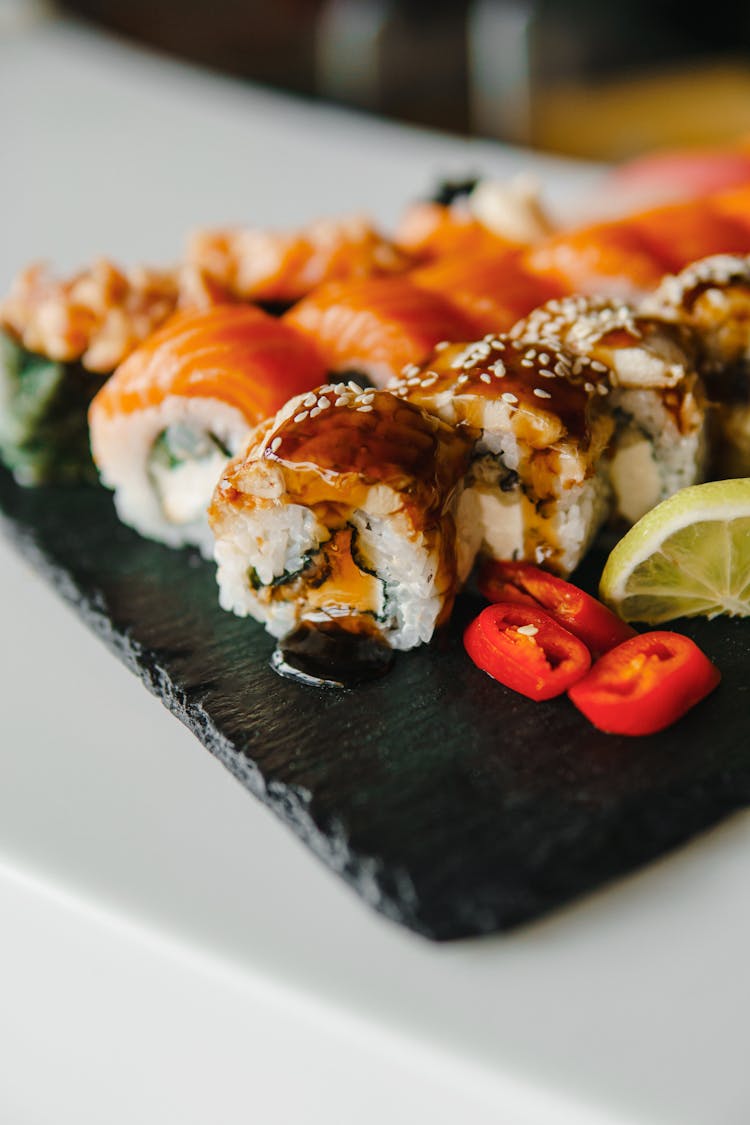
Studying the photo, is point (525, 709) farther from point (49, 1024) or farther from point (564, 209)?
point (564, 209)

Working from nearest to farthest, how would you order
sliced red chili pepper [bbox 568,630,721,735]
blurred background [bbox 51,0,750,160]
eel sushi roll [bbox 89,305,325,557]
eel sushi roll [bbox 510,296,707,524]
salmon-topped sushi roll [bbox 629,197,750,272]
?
1. sliced red chili pepper [bbox 568,630,721,735]
2. eel sushi roll [bbox 510,296,707,524]
3. eel sushi roll [bbox 89,305,325,557]
4. salmon-topped sushi roll [bbox 629,197,750,272]
5. blurred background [bbox 51,0,750,160]

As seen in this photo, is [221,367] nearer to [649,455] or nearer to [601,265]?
[649,455]

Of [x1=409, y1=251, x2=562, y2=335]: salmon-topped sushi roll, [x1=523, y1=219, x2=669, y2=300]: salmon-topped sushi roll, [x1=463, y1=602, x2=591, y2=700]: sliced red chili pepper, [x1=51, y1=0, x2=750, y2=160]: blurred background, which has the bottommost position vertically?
[x1=51, y1=0, x2=750, y2=160]: blurred background

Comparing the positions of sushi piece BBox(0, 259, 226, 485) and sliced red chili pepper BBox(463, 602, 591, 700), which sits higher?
sushi piece BBox(0, 259, 226, 485)

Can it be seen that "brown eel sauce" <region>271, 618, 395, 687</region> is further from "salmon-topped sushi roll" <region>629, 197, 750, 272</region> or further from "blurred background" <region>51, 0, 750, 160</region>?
"blurred background" <region>51, 0, 750, 160</region>

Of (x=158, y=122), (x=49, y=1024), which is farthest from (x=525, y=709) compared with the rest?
(x=158, y=122)

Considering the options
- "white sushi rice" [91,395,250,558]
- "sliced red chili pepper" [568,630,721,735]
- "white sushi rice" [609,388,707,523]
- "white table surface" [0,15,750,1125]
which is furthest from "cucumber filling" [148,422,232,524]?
"sliced red chili pepper" [568,630,721,735]

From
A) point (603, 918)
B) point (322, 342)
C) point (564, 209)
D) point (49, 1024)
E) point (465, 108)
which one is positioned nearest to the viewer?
point (603, 918)
